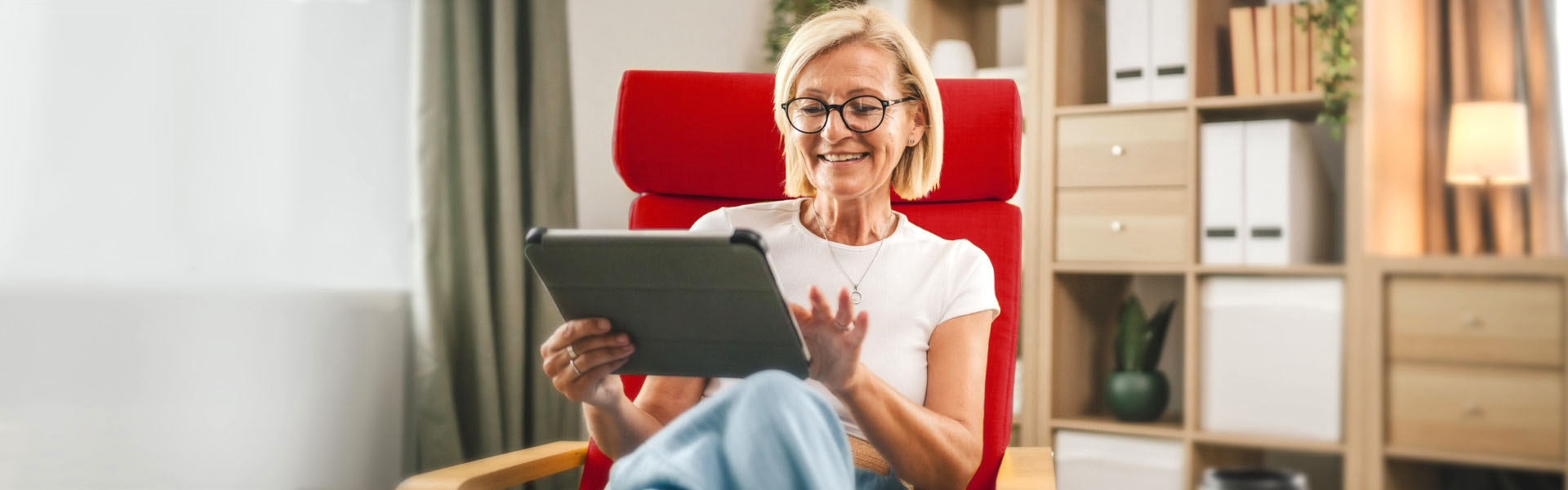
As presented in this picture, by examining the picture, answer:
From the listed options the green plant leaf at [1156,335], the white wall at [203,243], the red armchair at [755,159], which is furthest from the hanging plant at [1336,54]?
the white wall at [203,243]

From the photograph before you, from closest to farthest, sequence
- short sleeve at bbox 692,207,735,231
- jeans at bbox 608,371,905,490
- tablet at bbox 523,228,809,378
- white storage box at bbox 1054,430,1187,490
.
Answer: jeans at bbox 608,371,905,490, tablet at bbox 523,228,809,378, short sleeve at bbox 692,207,735,231, white storage box at bbox 1054,430,1187,490

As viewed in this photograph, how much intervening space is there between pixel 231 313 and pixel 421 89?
1.57ft

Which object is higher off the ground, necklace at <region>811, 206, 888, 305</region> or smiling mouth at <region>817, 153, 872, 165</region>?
smiling mouth at <region>817, 153, 872, 165</region>

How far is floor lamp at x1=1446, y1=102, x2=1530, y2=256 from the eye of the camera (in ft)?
7.25

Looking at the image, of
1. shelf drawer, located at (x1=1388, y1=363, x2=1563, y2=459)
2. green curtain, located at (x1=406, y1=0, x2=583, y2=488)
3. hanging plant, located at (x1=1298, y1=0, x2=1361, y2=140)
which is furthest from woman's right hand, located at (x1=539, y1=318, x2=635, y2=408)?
shelf drawer, located at (x1=1388, y1=363, x2=1563, y2=459)

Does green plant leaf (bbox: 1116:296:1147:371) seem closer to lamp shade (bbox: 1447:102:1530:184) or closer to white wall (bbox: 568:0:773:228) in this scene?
lamp shade (bbox: 1447:102:1530:184)

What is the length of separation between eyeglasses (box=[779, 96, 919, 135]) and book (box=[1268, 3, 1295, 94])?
126cm

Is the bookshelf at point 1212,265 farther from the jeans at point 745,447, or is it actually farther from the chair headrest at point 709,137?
the jeans at point 745,447

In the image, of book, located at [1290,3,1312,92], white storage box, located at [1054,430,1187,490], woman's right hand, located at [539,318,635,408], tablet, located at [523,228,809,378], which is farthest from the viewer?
white storage box, located at [1054,430,1187,490]

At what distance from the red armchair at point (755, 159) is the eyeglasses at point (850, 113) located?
0.18m

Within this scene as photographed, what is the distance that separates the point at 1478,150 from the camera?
7.34ft

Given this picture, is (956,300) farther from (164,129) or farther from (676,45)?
(676,45)

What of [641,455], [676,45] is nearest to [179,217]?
[641,455]

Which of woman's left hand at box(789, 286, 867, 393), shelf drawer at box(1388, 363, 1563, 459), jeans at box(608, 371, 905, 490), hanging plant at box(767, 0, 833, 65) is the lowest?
shelf drawer at box(1388, 363, 1563, 459)
